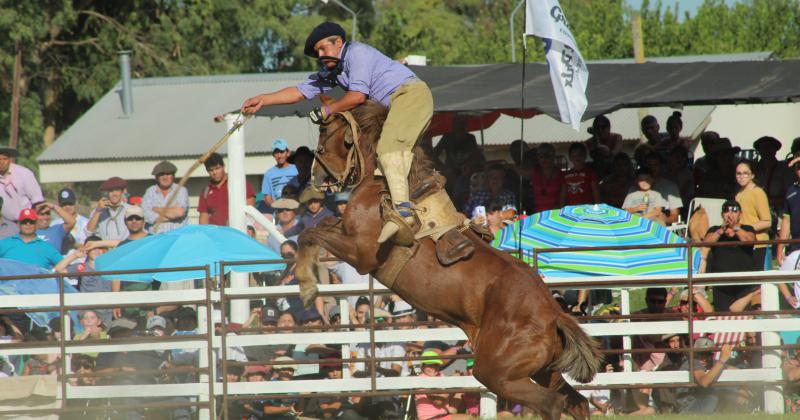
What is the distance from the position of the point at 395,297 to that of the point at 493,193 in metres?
2.17

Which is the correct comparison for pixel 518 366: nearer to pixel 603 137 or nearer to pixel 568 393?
pixel 568 393

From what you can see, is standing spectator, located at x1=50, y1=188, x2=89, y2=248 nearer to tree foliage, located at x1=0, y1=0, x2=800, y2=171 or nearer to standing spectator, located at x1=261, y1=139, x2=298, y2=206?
standing spectator, located at x1=261, y1=139, x2=298, y2=206

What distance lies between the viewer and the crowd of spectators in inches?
413

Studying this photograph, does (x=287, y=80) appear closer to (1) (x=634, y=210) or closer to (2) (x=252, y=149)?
(2) (x=252, y=149)

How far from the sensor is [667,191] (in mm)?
12422

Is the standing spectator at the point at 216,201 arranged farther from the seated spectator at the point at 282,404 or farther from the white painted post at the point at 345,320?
the white painted post at the point at 345,320

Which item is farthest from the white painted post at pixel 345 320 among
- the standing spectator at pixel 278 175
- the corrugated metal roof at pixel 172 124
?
the corrugated metal roof at pixel 172 124

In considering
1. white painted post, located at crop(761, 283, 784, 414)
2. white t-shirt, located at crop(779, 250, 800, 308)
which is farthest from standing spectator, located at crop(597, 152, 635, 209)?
white painted post, located at crop(761, 283, 784, 414)

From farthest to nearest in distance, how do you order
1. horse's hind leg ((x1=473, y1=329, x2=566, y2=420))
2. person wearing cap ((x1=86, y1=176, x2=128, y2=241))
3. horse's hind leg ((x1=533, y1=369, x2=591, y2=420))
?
person wearing cap ((x1=86, y1=176, x2=128, y2=241)) → horse's hind leg ((x1=533, y1=369, x2=591, y2=420)) → horse's hind leg ((x1=473, y1=329, x2=566, y2=420))

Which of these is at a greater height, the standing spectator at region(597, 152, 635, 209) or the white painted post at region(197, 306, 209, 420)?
the standing spectator at region(597, 152, 635, 209)

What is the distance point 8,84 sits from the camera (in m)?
33.2

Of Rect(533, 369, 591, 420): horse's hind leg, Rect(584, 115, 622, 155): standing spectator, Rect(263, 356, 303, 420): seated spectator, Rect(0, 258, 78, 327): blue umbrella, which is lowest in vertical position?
Rect(263, 356, 303, 420): seated spectator

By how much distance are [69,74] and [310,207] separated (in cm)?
2551

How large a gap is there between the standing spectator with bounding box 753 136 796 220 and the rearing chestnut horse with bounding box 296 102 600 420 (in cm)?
583
